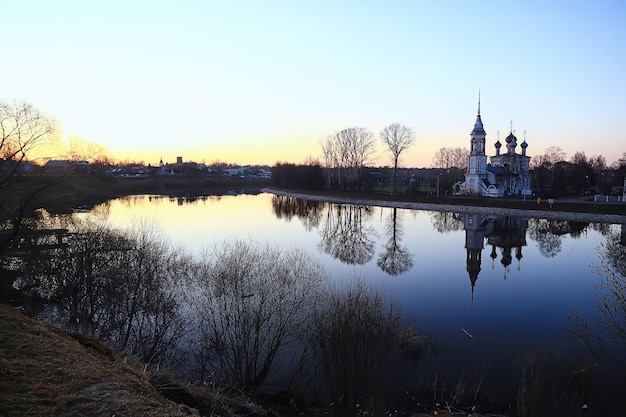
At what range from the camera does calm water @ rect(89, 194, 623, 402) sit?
11656 millimetres

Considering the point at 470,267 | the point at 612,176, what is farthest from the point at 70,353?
the point at 612,176

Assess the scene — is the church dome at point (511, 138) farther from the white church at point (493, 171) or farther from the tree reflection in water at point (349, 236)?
the tree reflection in water at point (349, 236)

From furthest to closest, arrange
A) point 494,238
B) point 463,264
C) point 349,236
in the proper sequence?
1. point 349,236
2. point 494,238
3. point 463,264

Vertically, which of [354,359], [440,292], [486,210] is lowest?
[440,292]

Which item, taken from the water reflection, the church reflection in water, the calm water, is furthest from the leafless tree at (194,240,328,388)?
the church reflection in water

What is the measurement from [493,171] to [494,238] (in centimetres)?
3459

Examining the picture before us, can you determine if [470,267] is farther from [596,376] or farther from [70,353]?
[70,353]

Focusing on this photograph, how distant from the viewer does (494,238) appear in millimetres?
28531

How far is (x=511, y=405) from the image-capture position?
8.42 metres

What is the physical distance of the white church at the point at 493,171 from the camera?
56875mm

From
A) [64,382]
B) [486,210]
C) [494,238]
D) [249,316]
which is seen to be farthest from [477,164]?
[64,382]

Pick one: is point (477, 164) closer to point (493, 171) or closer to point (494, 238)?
point (493, 171)

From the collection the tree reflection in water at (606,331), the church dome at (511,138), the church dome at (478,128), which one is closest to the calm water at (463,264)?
the tree reflection in water at (606,331)

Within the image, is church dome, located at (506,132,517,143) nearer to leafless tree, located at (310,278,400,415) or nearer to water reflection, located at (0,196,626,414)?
water reflection, located at (0,196,626,414)
